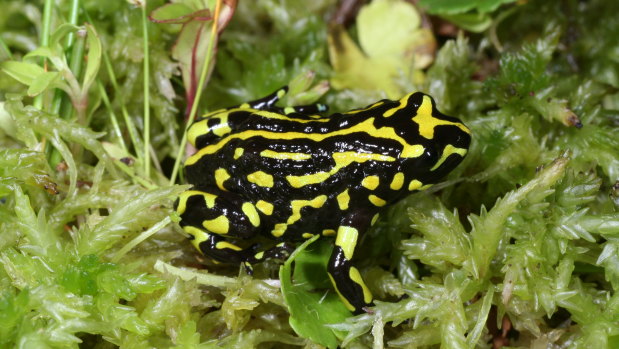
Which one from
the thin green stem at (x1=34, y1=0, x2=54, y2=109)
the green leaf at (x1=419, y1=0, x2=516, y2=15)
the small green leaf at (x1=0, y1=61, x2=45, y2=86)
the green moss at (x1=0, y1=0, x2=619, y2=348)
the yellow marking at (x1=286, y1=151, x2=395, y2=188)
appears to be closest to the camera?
the green moss at (x1=0, y1=0, x2=619, y2=348)

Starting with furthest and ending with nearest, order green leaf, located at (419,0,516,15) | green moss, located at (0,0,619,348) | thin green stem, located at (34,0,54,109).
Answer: green leaf, located at (419,0,516,15), thin green stem, located at (34,0,54,109), green moss, located at (0,0,619,348)

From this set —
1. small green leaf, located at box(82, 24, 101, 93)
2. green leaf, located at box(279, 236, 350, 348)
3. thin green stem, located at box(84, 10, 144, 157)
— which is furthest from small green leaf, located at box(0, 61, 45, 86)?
green leaf, located at box(279, 236, 350, 348)

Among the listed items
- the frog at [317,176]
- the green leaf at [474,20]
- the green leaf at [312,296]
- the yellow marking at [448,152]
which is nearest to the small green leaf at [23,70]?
the frog at [317,176]

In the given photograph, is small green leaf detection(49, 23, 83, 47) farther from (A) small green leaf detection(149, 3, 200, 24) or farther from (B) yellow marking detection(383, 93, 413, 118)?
(B) yellow marking detection(383, 93, 413, 118)

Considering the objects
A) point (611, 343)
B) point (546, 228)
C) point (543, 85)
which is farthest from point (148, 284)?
point (543, 85)

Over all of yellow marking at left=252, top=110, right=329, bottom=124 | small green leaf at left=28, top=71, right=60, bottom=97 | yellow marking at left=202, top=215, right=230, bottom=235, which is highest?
small green leaf at left=28, top=71, right=60, bottom=97

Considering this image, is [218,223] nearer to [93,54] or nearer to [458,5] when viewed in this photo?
[93,54]
